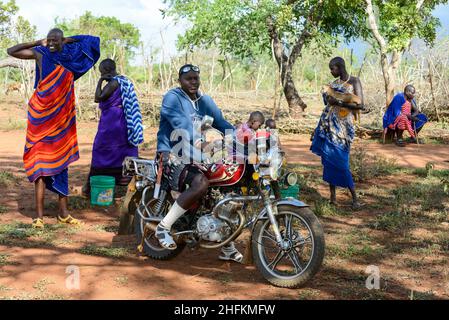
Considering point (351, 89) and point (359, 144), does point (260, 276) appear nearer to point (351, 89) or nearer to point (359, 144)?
point (351, 89)

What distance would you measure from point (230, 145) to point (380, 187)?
13.8 feet

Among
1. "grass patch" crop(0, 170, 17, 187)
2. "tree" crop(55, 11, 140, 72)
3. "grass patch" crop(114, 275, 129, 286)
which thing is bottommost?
"grass patch" crop(114, 275, 129, 286)

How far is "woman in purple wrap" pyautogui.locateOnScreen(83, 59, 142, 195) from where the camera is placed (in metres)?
6.63

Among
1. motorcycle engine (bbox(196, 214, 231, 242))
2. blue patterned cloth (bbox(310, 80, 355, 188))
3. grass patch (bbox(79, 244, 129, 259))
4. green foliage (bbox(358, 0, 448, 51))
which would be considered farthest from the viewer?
green foliage (bbox(358, 0, 448, 51))

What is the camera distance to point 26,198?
7062 millimetres

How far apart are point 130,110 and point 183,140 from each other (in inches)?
96.8

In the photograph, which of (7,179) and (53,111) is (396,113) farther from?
(53,111)

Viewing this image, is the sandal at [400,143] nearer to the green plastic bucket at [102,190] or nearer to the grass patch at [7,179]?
the green plastic bucket at [102,190]

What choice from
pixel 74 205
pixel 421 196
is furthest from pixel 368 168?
pixel 74 205

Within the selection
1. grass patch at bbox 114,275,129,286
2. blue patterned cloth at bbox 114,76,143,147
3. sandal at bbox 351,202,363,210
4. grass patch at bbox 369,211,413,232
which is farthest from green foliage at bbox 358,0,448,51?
grass patch at bbox 114,275,129,286

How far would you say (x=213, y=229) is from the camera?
4.23 m

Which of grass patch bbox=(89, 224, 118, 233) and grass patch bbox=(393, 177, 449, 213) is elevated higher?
grass patch bbox=(393, 177, 449, 213)

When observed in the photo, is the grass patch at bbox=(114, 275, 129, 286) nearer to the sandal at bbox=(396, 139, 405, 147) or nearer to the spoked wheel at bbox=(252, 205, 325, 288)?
the spoked wheel at bbox=(252, 205, 325, 288)
